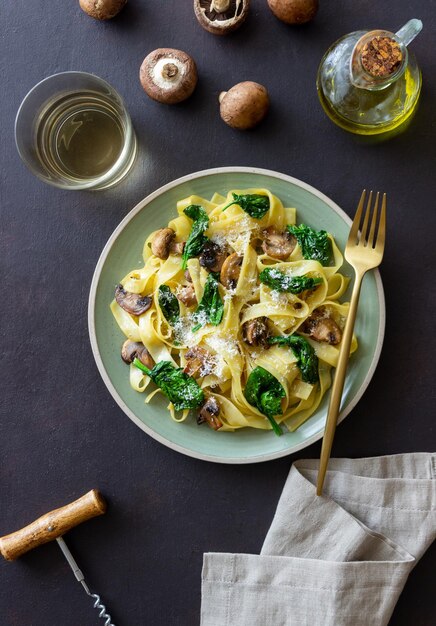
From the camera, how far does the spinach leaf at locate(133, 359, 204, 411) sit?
3.04 m

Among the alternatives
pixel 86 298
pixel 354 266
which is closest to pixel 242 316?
pixel 354 266

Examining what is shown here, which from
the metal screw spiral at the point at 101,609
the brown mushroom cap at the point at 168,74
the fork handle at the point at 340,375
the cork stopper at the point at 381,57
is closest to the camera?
the cork stopper at the point at 381,57

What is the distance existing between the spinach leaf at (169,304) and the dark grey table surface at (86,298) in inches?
18.4

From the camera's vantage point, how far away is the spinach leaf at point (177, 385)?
3.04 meters

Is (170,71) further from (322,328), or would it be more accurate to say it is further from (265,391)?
(265,391)

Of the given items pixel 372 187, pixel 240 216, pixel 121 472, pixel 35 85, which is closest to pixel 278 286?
pixel 240 216

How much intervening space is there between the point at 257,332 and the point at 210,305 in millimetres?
236

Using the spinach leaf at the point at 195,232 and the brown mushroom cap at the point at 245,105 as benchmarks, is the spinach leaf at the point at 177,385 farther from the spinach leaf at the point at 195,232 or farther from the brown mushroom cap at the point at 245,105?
the brown mushroom cap at the point at 245,105

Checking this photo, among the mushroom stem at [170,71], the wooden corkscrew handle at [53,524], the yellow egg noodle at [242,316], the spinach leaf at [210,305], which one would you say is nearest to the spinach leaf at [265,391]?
the yellow egg noodle at [242,316]

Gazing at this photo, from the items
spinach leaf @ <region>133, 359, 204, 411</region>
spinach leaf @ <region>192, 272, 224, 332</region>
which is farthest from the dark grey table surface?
spinach leaf @ <region>192, 272, 224, 332</region>

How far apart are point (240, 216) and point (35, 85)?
1210 mm

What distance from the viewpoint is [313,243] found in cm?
304

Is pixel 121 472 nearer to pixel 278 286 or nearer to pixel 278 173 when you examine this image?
pixel 278 286

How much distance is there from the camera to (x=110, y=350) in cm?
319
